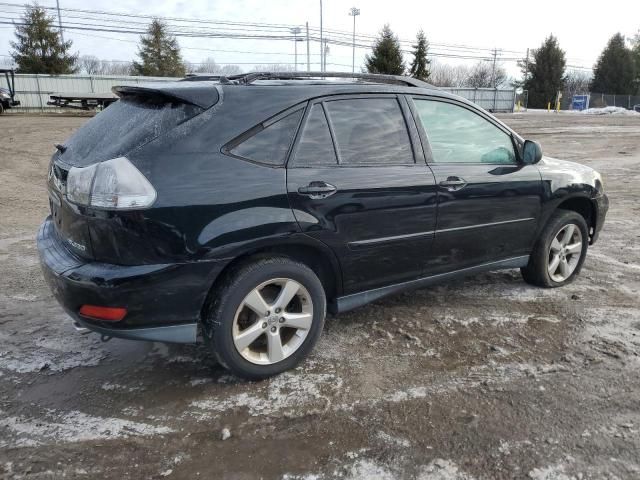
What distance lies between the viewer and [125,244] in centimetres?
257

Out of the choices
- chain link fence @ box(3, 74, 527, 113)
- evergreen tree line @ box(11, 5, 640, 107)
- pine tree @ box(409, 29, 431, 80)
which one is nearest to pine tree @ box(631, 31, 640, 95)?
evergreen tree line @ box(11, 5, 640, 107)

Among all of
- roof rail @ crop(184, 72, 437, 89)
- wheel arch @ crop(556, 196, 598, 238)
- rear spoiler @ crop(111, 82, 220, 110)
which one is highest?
roof rail @ crop(184, 72, 437, 89)

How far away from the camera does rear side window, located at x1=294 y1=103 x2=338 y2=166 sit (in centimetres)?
305

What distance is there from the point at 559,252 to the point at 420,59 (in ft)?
162

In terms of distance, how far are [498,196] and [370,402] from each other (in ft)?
6.28

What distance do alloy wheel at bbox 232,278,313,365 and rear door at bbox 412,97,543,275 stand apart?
1070mm

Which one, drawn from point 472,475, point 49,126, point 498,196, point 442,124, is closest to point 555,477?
point 472,475

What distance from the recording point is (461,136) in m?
3.84

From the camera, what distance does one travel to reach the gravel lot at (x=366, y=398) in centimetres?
240

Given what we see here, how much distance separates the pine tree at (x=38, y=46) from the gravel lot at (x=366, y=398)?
135 feet

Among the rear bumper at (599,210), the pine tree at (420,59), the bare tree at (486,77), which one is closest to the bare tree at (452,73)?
the bare tree at (486,77)

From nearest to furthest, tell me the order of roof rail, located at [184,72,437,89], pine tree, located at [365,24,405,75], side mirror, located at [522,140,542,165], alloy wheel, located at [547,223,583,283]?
roof rail, located at [184,72,437,89], side mirror, located at [522,140,542,165], alloy wheel, located at [547,223,583,283], pine tree, located at [365,24,405,75]

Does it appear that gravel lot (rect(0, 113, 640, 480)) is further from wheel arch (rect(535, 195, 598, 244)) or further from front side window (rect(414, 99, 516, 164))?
front side window (rect(414, 99, 516, 164))

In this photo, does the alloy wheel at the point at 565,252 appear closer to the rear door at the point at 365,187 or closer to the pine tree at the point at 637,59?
the rear door at the point at 365,187
